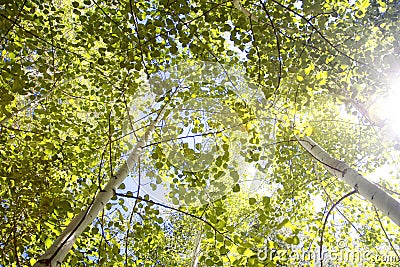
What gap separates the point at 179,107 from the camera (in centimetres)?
405

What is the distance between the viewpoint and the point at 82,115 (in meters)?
6.78

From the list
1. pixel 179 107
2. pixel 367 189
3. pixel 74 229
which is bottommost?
pixel 74 229

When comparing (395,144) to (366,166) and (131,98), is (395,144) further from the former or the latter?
(131,98)

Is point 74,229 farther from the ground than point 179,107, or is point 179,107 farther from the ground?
point 179,107

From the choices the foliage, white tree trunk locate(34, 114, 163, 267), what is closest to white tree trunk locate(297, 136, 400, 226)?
the foliage

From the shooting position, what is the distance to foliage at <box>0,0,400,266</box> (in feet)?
8.70

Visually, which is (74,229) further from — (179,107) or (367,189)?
(179,107)

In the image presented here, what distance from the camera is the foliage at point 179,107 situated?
2.65m

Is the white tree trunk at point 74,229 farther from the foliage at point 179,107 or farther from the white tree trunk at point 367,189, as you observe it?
the white tree trunk at point 367,189

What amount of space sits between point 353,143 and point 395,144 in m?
1.81

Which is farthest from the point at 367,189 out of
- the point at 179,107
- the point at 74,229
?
the point at 179,107

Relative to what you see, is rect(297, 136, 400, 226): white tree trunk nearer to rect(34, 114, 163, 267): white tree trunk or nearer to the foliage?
the foliage

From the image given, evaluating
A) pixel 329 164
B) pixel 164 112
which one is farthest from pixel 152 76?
pixel 329 164

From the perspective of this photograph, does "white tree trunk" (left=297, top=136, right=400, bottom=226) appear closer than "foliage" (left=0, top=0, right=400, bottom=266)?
Yes
